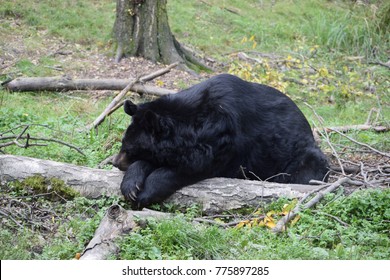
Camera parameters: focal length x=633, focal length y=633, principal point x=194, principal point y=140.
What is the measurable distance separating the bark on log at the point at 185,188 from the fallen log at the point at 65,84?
424 centimetres

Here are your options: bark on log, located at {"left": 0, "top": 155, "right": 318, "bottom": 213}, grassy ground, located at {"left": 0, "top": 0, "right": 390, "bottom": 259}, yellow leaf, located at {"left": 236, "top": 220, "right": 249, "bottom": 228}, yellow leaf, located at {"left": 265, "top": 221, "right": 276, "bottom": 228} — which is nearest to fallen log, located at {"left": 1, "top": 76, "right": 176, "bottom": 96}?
grassy ground, located at {"left": 0, "top": 0, "right": 390, "bottom": 259}

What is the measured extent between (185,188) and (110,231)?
1.46 metres

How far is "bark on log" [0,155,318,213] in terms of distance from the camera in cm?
672

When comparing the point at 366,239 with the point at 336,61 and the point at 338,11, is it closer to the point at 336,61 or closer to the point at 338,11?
the point at 336,61

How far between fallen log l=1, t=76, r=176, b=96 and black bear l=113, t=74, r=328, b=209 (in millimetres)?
3782

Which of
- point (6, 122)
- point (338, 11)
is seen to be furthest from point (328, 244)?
point (338, 11)

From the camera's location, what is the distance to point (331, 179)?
8.11 m

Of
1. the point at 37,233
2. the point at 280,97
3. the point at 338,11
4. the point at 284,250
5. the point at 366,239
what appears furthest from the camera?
the point at 338,11

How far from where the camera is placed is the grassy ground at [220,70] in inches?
222

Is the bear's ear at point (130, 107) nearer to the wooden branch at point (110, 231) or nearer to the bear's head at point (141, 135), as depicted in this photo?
the bear's head at point (141, 135)

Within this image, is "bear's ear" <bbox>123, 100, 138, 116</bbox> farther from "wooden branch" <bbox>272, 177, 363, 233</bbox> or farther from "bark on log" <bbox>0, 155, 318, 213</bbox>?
"wooden branch" <bbox>272, 177, 363, 233</bbox>

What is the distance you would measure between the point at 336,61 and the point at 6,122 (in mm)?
8908

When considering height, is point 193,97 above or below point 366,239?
above

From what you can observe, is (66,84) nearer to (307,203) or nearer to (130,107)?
(130,107)
